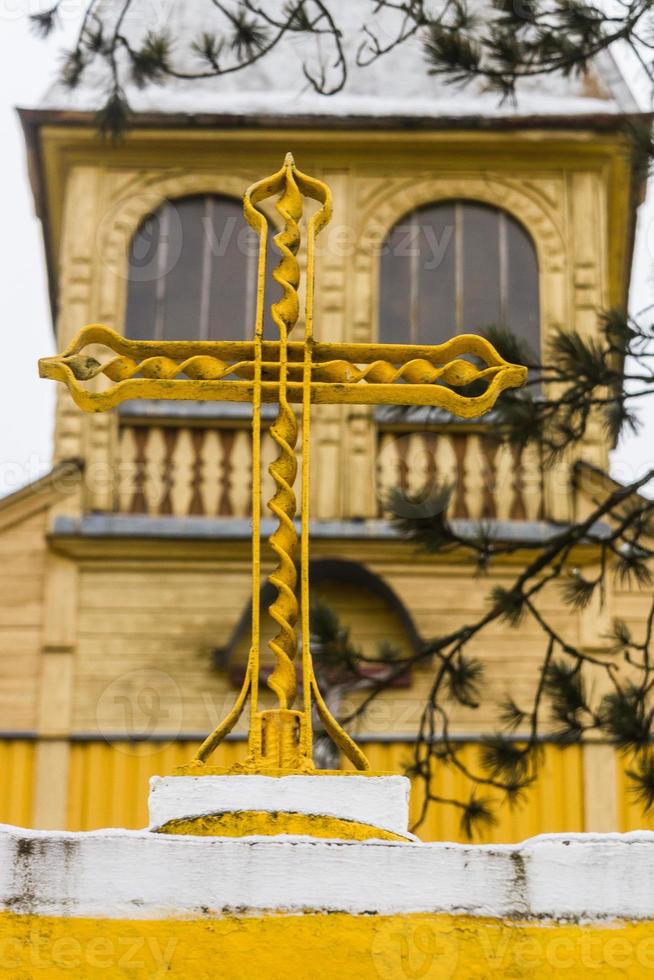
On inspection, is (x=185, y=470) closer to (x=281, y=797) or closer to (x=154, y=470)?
(x=154, y=470)

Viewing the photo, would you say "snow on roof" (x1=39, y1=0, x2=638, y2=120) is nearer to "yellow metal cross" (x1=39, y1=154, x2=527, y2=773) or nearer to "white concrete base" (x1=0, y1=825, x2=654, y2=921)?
"yellow metal cross" (x1=39, y1=154, x2=527, y2=773)

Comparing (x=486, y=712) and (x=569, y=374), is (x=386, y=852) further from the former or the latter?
(x=486, y=712)

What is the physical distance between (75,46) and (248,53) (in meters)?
0.86

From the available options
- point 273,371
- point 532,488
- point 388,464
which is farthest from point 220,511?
point 273,371

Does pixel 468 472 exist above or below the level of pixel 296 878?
above

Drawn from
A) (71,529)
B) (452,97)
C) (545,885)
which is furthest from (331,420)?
(545,885)

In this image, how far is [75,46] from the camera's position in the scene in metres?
8.48

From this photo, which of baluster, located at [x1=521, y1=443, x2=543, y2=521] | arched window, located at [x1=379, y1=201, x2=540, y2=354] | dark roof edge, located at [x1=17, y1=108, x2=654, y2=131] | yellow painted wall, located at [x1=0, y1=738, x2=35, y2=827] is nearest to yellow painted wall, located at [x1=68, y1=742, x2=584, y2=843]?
yellow painted wall, located at [x1=0, y1=738, x2=35, y2=827]

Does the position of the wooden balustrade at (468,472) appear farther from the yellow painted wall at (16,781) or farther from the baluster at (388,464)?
the yellow painted wall at (16,781)

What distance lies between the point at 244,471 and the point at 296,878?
7.81 meters

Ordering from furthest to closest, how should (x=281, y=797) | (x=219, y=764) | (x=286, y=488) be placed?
(x=219, y=764), (x=286, y=488), (x=281, y=797)

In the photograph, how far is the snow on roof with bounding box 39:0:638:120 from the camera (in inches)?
486

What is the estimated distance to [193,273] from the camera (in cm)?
1220

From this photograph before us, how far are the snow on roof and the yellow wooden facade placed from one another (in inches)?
8.4
